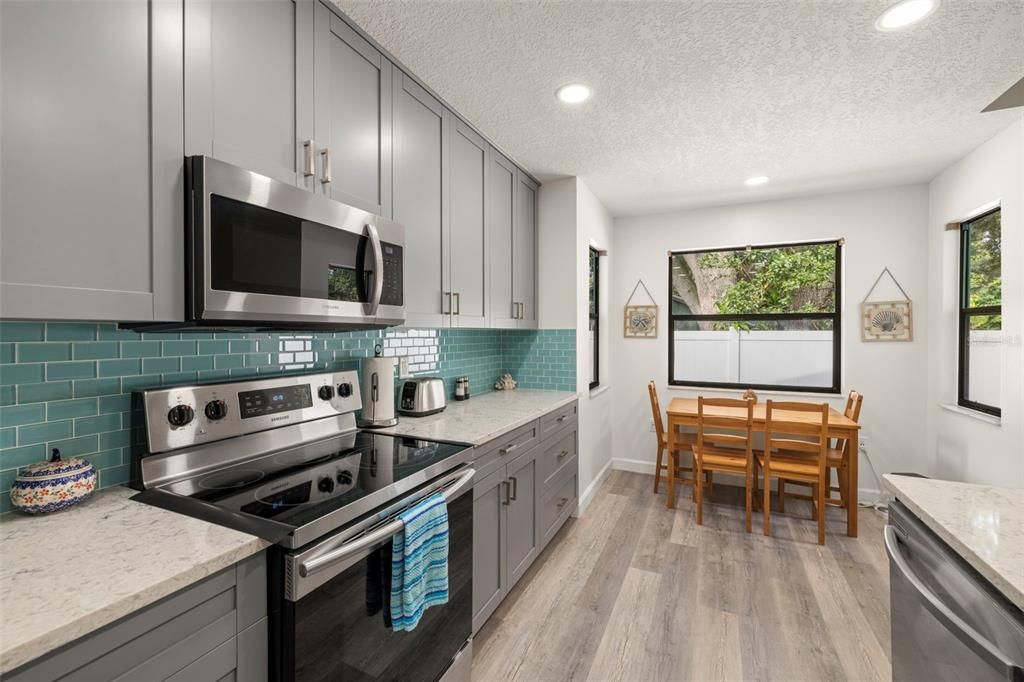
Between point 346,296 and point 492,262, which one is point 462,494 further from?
point 492,262

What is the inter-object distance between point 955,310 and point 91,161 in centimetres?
440

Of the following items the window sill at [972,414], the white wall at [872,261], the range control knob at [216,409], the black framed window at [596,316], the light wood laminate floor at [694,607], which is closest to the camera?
the range control knob at [216,409]

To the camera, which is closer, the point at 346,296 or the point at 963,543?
the point at 963,543

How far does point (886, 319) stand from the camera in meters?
3.39

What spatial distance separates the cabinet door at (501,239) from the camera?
2.64 m

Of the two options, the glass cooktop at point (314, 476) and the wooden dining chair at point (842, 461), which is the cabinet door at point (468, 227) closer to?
the glass cooktop at point (314, 476)

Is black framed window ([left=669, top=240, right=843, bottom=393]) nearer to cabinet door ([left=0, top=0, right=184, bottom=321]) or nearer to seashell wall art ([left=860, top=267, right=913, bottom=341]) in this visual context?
seashell wall art ([left=860, top=267, right=913, bottom=341])

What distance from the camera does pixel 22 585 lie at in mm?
722

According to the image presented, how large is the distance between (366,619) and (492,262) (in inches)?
75.4

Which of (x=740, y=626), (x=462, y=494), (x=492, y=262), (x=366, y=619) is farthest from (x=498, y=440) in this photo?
(x=740, y=626)

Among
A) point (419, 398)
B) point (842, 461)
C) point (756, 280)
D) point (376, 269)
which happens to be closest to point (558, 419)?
point (419, 398)

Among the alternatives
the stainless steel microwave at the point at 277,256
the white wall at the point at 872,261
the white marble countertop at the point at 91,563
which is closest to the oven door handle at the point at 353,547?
the white marble countertop at the point at 91,563

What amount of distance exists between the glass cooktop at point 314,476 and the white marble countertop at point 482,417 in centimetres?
13

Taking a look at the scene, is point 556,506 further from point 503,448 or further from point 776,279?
point 776,279
